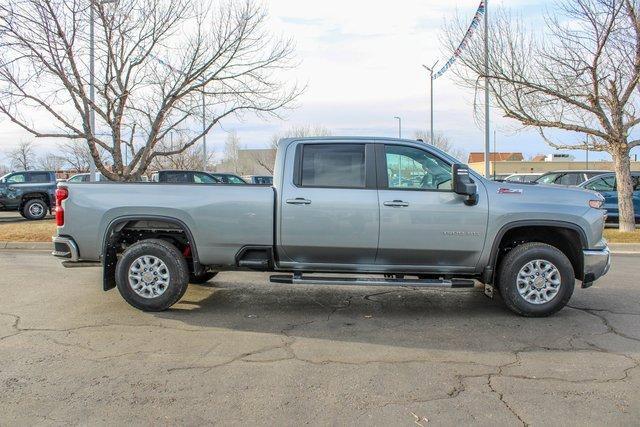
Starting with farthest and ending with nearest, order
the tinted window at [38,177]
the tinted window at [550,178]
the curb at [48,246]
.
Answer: the tinted window at [38,177] < the tinted window at [550,178] < the curb at [48,246]

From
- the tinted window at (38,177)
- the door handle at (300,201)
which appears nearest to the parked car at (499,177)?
the door handle at (300,201)

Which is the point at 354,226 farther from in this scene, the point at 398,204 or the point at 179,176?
the point at 179,176

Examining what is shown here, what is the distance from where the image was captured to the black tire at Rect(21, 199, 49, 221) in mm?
18578

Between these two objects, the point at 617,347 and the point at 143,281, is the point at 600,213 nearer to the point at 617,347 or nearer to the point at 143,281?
the point at 617,347

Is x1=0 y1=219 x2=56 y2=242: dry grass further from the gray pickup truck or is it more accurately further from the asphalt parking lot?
the gray pickup truck

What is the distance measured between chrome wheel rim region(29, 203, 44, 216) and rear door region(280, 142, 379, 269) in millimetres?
15989

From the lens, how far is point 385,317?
19.6ft

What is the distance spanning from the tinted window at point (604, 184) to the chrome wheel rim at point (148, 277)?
1346 centimetres

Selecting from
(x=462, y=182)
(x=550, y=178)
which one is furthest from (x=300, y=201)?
(x=550, y=178)

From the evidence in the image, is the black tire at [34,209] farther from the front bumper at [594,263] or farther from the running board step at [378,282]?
the front bumper at [594,263]

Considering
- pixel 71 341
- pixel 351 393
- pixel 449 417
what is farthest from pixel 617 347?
pixel 71 341

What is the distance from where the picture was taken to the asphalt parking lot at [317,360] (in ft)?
11.8

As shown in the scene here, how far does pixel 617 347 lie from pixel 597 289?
2.75 meters

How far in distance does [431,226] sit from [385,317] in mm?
1157
